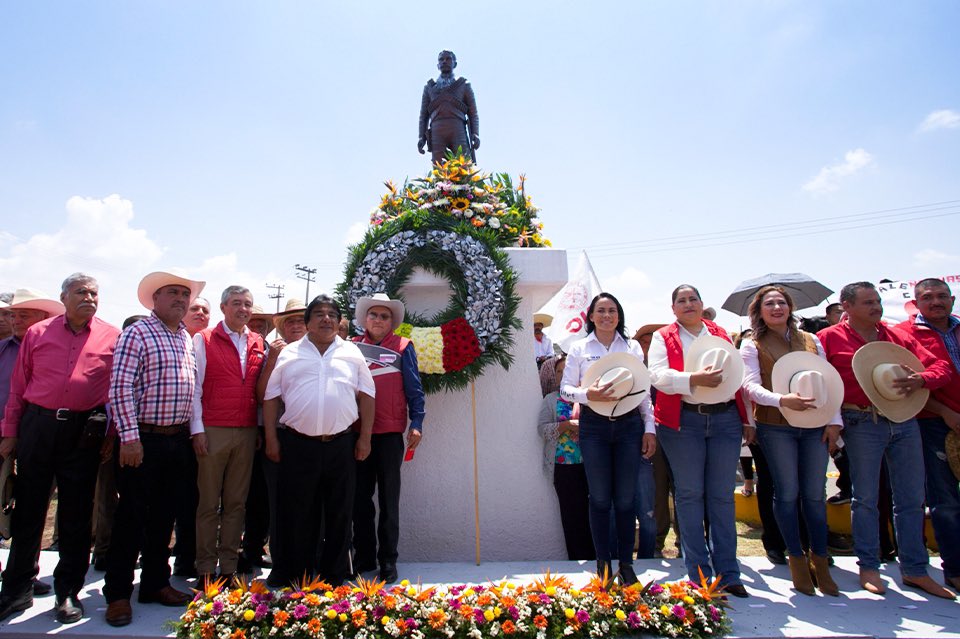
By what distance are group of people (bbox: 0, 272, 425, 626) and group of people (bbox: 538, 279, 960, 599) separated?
1341 mm

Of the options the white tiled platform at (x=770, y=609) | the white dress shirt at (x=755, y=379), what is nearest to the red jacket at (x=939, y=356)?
the white dress shirt at (x=755, y=379)

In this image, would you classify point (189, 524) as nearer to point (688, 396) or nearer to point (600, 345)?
point (600, 345)

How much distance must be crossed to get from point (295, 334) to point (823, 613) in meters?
3.90

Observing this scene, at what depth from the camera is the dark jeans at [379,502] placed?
3.85 m

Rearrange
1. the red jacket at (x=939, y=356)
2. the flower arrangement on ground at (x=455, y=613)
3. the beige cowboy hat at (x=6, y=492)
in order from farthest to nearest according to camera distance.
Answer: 1. the red jacket at (x=939, y=356)
2. the beige cowboy hat at (x=6, y=492)
3. the flower arrangement on ground at (x=455, y=613)

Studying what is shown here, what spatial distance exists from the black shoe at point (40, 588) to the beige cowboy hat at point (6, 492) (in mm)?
486

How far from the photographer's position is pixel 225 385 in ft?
12.0

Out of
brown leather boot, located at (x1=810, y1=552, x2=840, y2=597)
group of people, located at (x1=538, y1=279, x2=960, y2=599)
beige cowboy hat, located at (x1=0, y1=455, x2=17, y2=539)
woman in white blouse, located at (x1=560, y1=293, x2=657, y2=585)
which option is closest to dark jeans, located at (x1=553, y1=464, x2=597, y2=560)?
group of people, located at (x1=538, y1=279, x2=960, y2=599)

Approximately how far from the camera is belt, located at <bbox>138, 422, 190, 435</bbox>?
328cm

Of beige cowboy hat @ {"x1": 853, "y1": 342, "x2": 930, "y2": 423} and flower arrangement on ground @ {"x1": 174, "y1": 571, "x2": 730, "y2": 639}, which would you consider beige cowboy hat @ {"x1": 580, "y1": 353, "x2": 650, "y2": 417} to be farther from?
beige cowboy hat @ {"x1": 853, "y1": 342, "x2": 930, "y2": 423}

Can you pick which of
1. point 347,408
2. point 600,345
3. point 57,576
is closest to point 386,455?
point 347,408

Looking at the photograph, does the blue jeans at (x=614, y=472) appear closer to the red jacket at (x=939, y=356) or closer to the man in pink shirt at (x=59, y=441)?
the red jacket at (x=939, y=356)

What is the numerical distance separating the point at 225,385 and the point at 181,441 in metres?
0.42

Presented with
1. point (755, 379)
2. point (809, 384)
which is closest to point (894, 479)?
point (809, 384)
